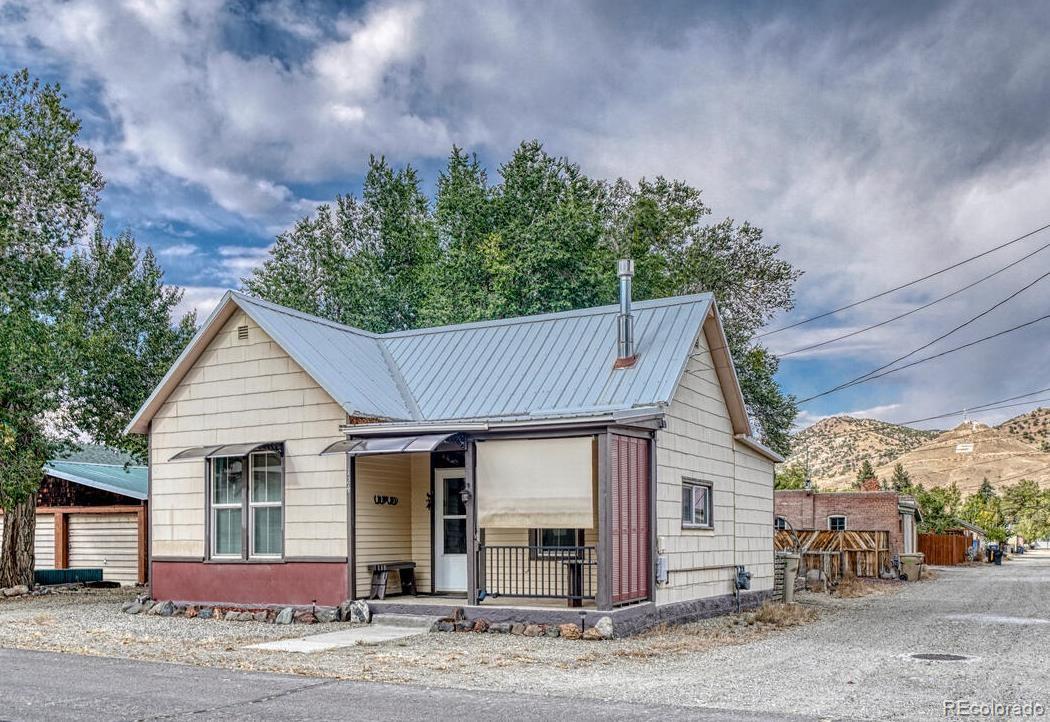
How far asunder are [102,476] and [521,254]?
1287cm

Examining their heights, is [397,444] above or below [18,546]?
above

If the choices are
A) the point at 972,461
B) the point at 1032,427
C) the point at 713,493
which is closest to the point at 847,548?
the point at 713,493

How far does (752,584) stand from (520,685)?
11.2 m

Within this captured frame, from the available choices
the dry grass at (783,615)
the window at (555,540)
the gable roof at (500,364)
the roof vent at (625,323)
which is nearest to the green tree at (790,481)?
the dry grass at (783,615)

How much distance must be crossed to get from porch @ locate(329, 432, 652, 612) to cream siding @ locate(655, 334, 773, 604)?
0.80m

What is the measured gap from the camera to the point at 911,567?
31.3m

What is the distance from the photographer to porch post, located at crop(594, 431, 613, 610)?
45.2 feet

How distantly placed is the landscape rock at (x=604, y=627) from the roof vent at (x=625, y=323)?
457 cm

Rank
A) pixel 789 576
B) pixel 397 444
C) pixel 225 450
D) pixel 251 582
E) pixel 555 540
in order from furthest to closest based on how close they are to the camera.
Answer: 1. pixel 789 576
2. pixel 225 450
3. pixel 251 582
4. pixel 555 540
5. pixel 397 444

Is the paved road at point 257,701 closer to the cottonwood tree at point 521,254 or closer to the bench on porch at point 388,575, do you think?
the bench on porch at point 388,575

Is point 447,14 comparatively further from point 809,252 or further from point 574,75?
point 809,252

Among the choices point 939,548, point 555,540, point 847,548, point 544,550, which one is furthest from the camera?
point 939,548

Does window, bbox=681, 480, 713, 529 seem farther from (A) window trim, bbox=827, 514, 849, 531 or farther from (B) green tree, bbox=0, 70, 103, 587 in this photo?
(A) window trim, bbox=827, 514, 849, 531

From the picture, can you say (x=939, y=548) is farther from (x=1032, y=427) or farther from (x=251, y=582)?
(x=1032, y=427)
